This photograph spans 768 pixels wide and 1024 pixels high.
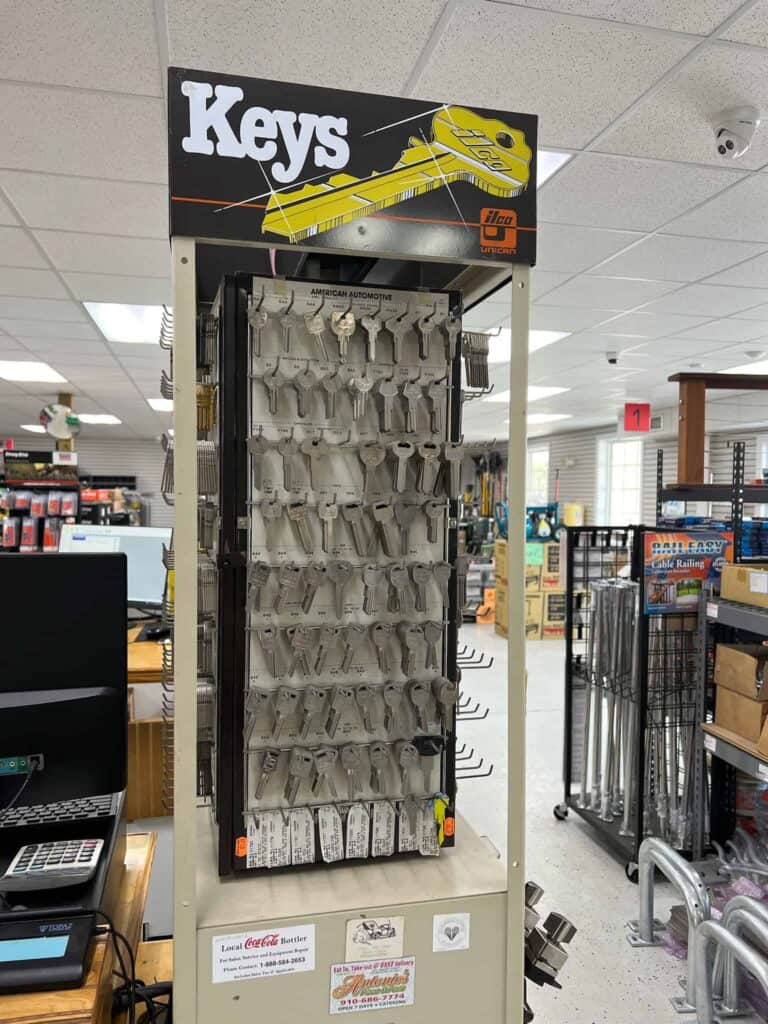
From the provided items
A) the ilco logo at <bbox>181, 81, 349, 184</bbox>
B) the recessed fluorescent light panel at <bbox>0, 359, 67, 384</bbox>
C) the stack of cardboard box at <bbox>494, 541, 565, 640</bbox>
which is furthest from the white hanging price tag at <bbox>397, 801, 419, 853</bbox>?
the recessed fluorescent light panel at <bbox>0, 359, 67, 384</bbox>

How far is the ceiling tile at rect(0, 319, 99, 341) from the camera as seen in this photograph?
5.94m

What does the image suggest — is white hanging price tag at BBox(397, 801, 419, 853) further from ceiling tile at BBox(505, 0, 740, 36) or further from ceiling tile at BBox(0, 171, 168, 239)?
ceiling tile at BBox(0, 171, 168, 239)

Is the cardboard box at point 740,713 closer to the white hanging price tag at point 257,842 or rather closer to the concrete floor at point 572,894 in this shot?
the concrete floor at point 572,894

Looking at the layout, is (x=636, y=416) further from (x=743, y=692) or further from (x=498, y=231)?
(x=498, y=231)

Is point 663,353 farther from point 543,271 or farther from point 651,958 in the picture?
point 651,958

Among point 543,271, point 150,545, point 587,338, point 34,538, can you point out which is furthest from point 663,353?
point 34,538

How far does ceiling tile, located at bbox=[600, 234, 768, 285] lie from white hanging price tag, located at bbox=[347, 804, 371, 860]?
11.7 ft

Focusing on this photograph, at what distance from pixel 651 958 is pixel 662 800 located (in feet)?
2.52

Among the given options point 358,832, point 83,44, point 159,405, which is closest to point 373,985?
point 358,832

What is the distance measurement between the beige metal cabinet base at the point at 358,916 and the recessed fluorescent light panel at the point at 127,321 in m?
4.75

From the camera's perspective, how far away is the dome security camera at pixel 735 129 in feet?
8.50

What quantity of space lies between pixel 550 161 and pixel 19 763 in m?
2.95

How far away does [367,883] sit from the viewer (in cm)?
134

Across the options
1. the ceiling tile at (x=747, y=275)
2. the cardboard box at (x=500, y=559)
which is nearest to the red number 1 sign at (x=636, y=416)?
the cardboard box at (x=500, y=559)
